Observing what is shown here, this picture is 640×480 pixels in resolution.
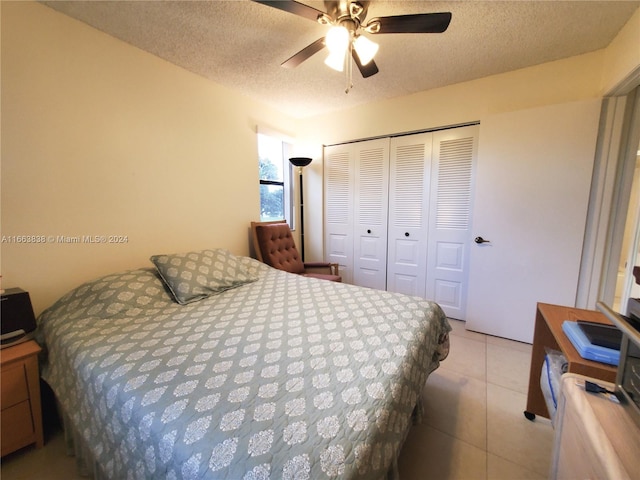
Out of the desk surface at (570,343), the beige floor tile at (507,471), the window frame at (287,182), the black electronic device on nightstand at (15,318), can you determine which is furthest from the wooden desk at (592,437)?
the window frame at (287,182)

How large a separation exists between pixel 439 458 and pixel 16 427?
2.14 m

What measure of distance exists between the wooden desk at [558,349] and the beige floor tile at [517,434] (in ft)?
0.23

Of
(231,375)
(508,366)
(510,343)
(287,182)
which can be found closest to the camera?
(231,375)

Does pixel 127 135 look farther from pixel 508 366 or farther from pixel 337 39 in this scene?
pixel 508 366

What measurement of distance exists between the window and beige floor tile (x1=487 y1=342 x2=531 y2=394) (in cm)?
270

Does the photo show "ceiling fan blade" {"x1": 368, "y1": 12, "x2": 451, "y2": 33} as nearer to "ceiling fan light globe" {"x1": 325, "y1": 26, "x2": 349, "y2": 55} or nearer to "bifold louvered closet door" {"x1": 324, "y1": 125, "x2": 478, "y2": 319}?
"ceiling fan light globe" {"x1": 325, "y1": 26, "x2": 349, "y2": 55}

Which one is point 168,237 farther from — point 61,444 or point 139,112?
point 61,444

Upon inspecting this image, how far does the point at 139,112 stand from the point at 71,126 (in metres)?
0.46

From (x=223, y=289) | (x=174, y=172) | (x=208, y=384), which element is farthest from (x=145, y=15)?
(x=208, y=384)

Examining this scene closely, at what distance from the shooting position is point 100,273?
1.80 meters

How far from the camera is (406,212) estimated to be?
2961mm

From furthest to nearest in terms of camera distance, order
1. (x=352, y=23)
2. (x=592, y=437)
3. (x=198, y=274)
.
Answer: (x=198, y=274), (x=352, y=23), (x=592, y=437)

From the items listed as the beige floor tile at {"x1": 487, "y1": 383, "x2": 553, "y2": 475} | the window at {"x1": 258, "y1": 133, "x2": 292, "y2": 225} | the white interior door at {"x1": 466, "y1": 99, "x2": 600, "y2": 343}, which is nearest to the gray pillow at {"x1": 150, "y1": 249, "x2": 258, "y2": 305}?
the window at {"x1": 258, "y1": 133, "x2": 292, "y2": 225}

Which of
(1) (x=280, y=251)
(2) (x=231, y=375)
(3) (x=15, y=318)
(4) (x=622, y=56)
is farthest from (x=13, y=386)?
(4) (x=622, y=56)
